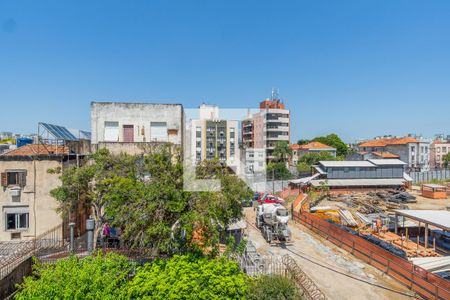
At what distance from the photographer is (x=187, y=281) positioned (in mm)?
9078

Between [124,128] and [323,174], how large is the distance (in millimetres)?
27882

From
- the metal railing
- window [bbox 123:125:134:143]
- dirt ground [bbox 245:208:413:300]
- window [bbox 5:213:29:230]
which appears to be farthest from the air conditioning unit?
dirt ground [bbox 245:208:413:300]

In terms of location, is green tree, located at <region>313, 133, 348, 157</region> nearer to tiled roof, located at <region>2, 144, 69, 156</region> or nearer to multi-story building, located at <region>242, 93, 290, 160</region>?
multi-story building, located at <region>242, 93, 290, 160</region>

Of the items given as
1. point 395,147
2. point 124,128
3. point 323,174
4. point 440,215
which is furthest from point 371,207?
point 395,147

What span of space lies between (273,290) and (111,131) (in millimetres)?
17713

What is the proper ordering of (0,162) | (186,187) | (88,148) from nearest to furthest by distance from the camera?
(186,187) → (0,162) → (88,148)

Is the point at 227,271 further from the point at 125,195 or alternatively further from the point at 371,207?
the point at 371,207

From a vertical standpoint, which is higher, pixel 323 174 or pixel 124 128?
pixel 124 128

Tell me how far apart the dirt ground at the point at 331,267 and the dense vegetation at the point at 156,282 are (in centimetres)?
370

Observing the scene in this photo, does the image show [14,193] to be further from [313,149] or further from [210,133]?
[313,149]

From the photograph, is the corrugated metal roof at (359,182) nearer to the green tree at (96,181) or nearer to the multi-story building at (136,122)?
the multi-story building at (136,122)

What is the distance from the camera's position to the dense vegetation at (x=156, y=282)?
8.78 m

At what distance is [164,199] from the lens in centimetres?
996

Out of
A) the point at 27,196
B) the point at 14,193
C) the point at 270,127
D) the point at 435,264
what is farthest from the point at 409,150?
the point at 14,193
